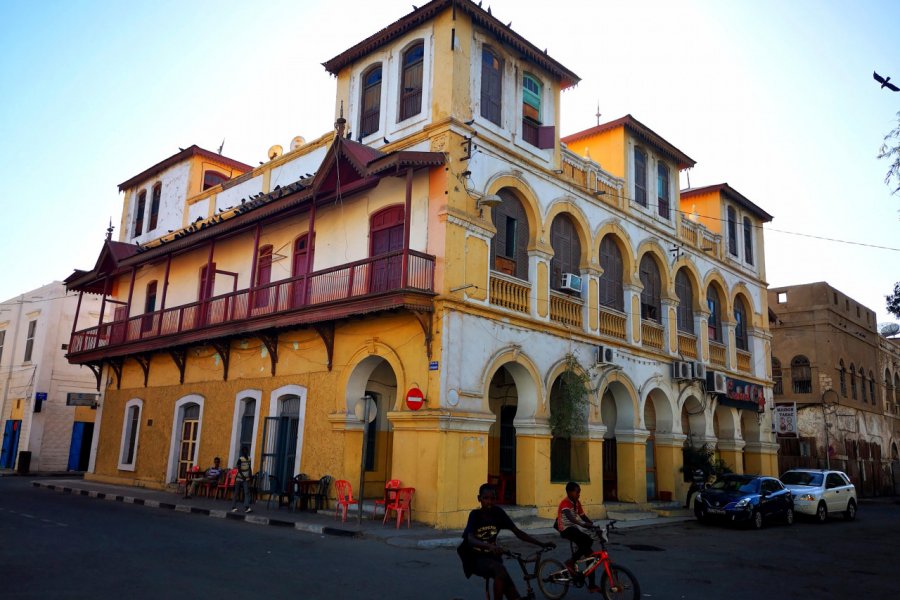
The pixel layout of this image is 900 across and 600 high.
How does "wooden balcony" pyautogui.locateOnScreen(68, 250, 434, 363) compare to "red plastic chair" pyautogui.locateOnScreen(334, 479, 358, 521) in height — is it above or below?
above

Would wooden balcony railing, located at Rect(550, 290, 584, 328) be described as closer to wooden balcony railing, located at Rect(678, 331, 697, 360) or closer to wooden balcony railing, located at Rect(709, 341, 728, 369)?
wooden balcony railing, located at Rect(678, 331, 697, 360)

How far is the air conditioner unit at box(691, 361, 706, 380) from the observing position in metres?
22.6

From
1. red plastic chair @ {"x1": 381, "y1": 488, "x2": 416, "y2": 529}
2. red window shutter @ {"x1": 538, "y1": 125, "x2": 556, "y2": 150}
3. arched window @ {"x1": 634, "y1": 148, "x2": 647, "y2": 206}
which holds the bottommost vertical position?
red plastic chair @ {"x1": 381, "y1": 488, "x2": 416, "y2": 529}

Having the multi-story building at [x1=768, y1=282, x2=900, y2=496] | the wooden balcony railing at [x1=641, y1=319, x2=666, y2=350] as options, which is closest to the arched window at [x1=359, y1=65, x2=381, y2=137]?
the wooden balcony railing at [x1=641, y1=319, x2=666, y2=350]

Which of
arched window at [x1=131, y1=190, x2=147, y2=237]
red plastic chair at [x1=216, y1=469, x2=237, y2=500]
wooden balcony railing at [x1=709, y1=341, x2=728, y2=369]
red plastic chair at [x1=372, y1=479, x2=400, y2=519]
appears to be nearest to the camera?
red plastic chair at [x1=372, y1=479, x2=400, y2=519]

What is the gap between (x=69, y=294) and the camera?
111 ft

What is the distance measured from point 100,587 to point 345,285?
9.45m

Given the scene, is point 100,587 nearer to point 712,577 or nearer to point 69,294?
point 712,577

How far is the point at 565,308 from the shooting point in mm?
18531

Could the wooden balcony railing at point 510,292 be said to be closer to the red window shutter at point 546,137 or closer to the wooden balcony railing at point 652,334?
the red window shutter at point 546,137

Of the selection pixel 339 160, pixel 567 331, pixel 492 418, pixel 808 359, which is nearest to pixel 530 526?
pixel 492 418

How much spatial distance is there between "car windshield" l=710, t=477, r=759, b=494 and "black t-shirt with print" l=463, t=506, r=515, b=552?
13.9 metres

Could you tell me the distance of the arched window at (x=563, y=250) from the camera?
18.8 m

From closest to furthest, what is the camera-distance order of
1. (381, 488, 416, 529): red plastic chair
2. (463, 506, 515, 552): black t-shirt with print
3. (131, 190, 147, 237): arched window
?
(463, 506, 515, 552): black t-shirt with print
(381, 488, 416, 529): red plastic chair
(131, 190, 147, 237): arched window
